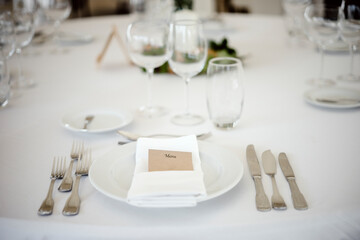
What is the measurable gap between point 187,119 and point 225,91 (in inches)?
6.7

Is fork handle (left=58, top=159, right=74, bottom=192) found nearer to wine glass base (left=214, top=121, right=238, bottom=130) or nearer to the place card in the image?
the place card

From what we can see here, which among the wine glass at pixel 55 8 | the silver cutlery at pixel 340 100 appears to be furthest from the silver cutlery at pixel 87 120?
the wine glass at pixel 55 8

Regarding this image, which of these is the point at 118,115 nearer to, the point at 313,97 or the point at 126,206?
the point at 126,206

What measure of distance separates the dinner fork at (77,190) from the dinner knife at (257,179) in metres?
0.37

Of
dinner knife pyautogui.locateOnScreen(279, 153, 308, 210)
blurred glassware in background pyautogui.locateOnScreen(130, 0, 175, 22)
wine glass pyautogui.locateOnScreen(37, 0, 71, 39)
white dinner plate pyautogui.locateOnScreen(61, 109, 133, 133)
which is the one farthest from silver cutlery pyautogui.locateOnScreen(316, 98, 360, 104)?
wine glass pyautogui.locateOnScreen(37, 0, 71, 39)

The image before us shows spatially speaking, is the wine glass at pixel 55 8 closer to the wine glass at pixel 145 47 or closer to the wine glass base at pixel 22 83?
the wine glass base at pixel 22 83

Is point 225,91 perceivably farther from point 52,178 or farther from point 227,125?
point 52,178

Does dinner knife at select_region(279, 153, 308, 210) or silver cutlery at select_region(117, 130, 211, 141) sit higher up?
silver cutlery at select_region(117, 130, 211, 141)

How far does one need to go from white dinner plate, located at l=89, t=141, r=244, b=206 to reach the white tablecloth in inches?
1.3

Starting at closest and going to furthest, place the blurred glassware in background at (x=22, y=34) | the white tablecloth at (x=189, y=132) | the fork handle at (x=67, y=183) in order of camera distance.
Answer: the white tablecloth at (x=189, y=132)
the fork handle at (x=67, y=183)
the blurred glassware in background at (x=22, y=34)

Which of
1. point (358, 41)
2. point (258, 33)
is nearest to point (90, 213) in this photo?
point (358, 41)

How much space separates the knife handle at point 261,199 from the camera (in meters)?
0.80

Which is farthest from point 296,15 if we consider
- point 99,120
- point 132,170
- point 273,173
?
point 132,170

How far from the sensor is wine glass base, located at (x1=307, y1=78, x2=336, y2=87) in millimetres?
1570
